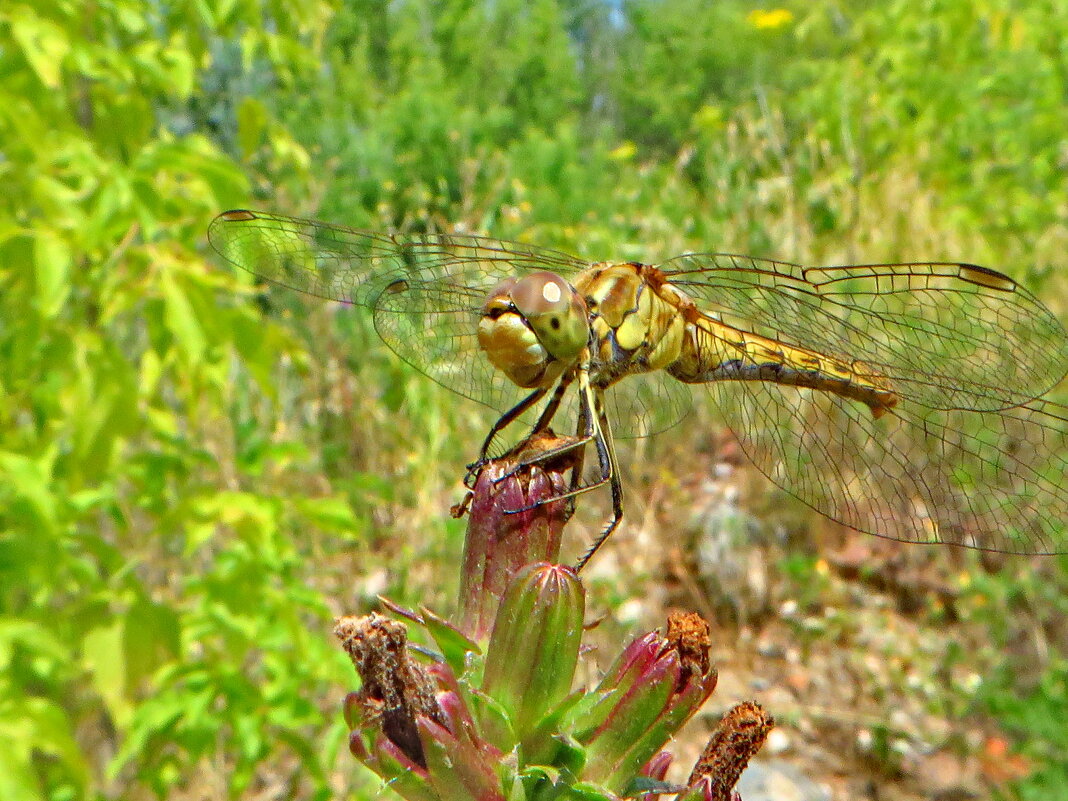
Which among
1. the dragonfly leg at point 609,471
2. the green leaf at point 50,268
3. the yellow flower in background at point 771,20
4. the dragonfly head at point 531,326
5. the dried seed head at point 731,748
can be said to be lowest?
the dried seed head at point 731,748

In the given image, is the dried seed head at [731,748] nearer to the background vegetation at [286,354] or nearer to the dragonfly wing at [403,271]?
the dragonfly wing at [403,271]

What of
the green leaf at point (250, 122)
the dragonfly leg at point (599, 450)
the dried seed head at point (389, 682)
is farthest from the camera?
the green leaf at point (250, 122)

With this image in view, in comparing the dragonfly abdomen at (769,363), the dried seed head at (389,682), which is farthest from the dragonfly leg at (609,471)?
the dried seed head at (389,682)

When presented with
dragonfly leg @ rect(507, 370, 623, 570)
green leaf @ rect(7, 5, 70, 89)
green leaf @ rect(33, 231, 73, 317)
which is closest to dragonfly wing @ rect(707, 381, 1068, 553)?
dragonfly leg @ rect(507, 370, 623, 570)

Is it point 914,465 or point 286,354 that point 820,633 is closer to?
point 286,354

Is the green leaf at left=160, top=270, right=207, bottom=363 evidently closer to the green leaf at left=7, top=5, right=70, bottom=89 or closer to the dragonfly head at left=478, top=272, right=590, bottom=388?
the green leaf at left=7, top=5, right=70, bottom=89
